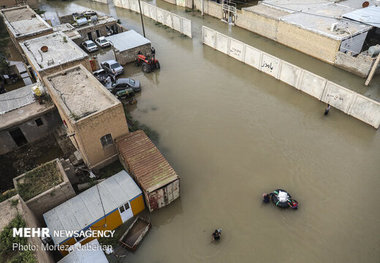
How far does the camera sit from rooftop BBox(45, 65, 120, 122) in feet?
57.9

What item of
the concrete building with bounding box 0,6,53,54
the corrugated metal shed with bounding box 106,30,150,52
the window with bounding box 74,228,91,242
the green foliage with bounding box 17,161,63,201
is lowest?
the window with bounding box 74,228,91,242

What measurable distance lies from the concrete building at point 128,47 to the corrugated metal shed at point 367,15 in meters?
23.2

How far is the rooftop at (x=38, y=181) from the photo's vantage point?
1502cm

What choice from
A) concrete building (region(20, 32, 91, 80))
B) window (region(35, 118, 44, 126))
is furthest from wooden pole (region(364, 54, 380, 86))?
window (region(35, 118, 44, 126))

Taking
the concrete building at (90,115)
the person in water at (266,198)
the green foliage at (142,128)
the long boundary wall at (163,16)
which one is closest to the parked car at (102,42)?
the long boundary wall at (163,16)

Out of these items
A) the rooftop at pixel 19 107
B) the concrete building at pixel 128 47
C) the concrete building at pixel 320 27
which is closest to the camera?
the rooftop at pixel 19 107

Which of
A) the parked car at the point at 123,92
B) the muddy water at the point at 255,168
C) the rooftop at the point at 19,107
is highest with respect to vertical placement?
the rooftop at the point at 19,107

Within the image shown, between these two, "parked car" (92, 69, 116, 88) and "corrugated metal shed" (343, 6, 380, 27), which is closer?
"parked car" (92, 69, 116, 88)

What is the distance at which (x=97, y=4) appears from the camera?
50281mm

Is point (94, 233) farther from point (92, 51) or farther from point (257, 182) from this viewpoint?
point (92, 51)

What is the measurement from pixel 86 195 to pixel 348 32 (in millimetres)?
29283

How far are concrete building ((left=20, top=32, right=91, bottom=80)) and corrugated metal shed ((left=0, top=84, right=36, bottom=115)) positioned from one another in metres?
1.72

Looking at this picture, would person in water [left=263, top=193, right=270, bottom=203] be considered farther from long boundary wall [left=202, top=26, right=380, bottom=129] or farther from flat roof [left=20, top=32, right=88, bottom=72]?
flat roof [left=20, top=32, right=88, bottom=72]

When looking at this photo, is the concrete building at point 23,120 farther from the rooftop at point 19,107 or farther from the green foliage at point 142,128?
the green foliage at point 142,128
